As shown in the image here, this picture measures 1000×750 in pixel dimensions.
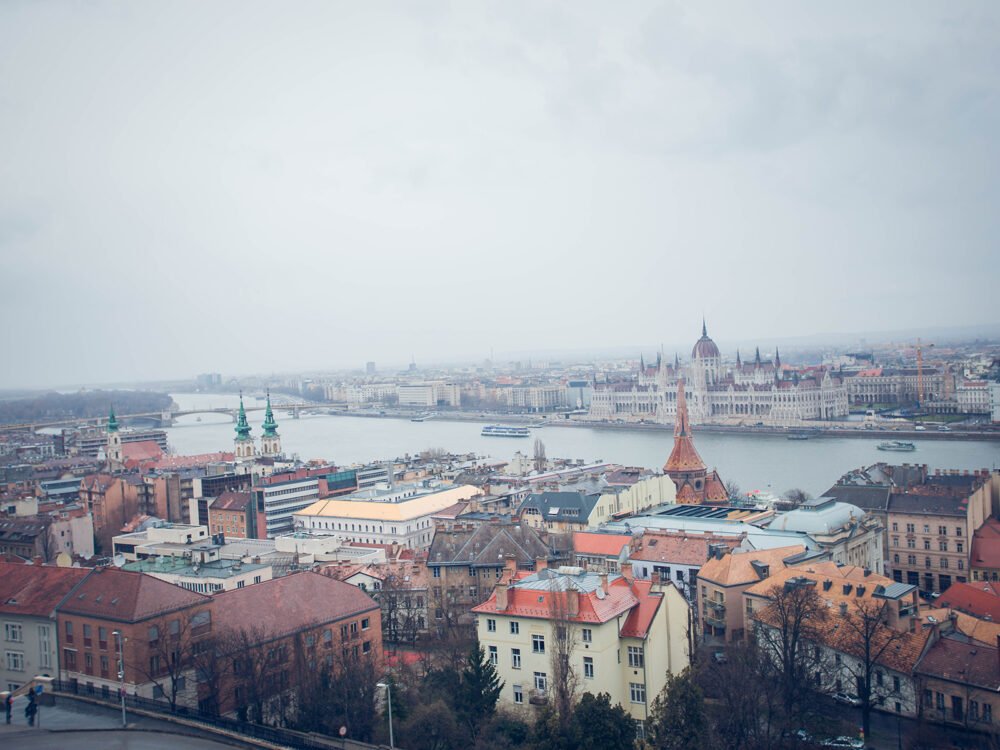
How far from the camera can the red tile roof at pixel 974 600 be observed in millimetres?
8602

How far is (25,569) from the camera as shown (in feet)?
27.6

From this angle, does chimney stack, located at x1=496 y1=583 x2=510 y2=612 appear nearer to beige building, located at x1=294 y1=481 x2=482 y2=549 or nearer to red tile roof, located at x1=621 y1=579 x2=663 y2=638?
red tile roof, located at x1=621 y1=579 x2=663 y2=638

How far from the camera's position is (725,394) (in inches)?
1874

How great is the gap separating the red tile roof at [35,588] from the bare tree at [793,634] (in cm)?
549

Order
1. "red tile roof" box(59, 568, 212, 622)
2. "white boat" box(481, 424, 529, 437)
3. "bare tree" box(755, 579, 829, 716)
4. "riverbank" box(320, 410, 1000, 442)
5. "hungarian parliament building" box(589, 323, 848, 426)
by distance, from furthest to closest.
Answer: "hungarian parliament building" box(589, 323, 848, 426) < "white boat" box(481, 424, 529, 437) < "riverbank" box(320, 410, 1000, 442) < "red tile roof" box(59, 568, 212, 622) < "bare tree" box(755, 579, 829, 716)

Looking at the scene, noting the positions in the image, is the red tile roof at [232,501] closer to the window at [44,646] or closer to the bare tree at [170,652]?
the window at [44,646]

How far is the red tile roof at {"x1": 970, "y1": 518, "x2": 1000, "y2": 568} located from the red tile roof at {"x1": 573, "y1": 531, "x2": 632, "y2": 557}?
407 cm

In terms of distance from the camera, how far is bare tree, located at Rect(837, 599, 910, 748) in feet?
23.1

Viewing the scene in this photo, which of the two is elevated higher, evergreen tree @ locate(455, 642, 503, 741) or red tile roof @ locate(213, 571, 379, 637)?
red tile roof @ locate(213, 571, 379, 637)

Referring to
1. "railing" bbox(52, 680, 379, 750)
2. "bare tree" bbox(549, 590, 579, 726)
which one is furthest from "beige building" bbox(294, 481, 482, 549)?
"railing" bbox(52, 680, 379, 750)

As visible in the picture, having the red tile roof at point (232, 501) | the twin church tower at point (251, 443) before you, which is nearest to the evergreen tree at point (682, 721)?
the red tile roof at point (232, 501)

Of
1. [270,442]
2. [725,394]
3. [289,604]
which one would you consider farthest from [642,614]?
[725,394]

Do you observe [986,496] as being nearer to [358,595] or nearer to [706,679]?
[706,679]

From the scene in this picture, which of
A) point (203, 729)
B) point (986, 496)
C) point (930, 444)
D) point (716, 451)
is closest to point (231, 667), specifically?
point (203, 729)
